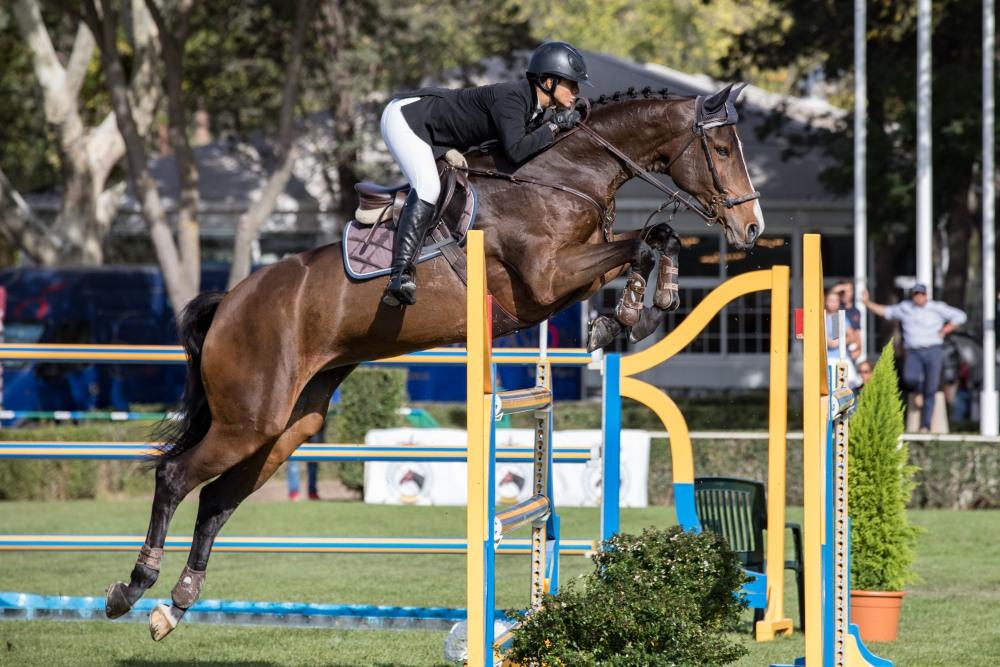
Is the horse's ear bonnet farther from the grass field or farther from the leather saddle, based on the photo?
the grass field

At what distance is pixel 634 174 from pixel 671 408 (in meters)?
1.24

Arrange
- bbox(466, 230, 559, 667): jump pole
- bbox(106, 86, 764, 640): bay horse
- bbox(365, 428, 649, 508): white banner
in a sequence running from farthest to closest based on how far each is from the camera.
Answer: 1. bbox(365, 428, 649, 508): white banner
2. bbox(106, 86, 764, 640): bay horse
3. bbox(466, 230, 559, 667): jump pole

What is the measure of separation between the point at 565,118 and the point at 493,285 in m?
0.68

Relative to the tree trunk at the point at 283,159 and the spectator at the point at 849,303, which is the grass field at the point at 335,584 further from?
the tree trunk at the point at 283,159

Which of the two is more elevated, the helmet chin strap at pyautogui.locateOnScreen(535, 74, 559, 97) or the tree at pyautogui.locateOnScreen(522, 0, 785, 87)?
the tree at pyautogui.locateOnScreen(522, 0, 785, 87)

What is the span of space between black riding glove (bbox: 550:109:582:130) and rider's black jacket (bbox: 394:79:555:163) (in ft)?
0.16

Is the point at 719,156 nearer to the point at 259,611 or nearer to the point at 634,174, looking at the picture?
the point at 634,174

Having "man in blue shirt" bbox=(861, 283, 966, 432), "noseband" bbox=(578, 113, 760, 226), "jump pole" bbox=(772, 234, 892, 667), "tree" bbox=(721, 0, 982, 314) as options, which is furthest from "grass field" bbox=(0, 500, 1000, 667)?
"tree" bbox=(721, 0, 982, 314)

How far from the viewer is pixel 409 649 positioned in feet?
20.7

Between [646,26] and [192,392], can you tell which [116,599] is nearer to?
[192,392]

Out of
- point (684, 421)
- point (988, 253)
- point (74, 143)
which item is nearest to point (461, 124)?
point (684, 421)

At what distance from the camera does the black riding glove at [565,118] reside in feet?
16.6

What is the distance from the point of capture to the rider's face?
498cm

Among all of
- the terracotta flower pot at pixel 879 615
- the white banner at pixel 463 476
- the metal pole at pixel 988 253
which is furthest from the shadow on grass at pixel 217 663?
the metal pole at pixel 988 253
